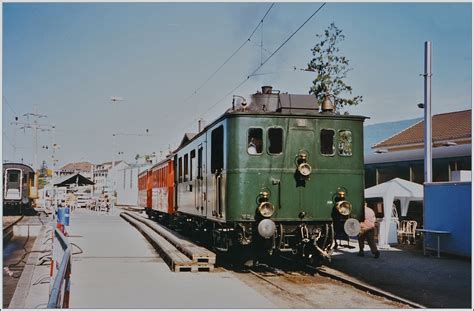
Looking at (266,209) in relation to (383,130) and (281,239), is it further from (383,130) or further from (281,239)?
(383,130)

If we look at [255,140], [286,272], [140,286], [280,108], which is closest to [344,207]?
[286,272]

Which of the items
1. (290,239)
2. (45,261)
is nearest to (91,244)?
(45,261)

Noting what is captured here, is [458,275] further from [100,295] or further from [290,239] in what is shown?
[100,295]

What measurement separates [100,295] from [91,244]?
731 centimetres

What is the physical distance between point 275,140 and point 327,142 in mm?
1015

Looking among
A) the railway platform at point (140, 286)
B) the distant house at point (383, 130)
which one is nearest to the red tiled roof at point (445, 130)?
the distant house at point (383, 130)

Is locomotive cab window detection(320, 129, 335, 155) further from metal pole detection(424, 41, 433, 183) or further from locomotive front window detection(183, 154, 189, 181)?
locomotive front window detection(183, 154, 189, 181)

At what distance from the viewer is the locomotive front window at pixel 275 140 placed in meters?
10.8

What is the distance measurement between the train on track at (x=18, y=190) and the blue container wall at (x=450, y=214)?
77.9ft

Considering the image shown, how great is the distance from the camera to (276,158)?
421 inches

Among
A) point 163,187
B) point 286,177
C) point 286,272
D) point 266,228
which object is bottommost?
point 286,272

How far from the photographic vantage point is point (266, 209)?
1025 cm

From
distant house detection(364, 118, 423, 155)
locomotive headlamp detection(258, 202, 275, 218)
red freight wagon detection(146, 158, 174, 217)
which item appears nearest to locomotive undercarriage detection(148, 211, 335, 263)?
locomotive headlamp detection(258, 202, 275, 218)

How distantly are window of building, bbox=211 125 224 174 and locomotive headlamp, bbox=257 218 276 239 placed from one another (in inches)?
59.4
